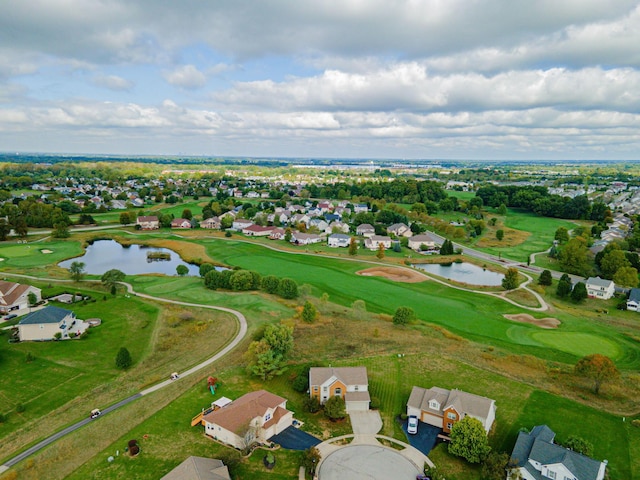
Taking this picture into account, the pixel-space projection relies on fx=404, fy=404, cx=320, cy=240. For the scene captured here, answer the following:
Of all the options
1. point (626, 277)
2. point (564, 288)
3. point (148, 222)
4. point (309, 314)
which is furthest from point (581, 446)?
point (148, 222)

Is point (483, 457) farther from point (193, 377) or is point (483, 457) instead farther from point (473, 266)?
point (473, 266)

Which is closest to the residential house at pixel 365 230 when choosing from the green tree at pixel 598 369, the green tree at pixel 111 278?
the green tree at pixel 111 278

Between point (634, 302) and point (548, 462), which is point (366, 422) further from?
point (634, 302)

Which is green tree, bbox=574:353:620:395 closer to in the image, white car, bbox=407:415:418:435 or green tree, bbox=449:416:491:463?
green tree, bbox=449:416:491:463

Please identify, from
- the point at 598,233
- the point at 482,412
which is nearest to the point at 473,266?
the point at 598,233

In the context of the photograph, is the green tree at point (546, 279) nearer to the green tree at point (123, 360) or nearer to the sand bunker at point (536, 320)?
the sand bunker at point (536, 320)
